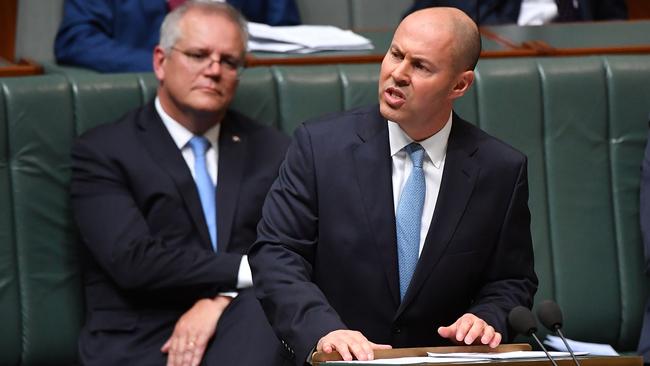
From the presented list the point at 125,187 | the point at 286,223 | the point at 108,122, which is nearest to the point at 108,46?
the point at 108,122

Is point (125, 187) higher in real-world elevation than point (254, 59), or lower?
lower

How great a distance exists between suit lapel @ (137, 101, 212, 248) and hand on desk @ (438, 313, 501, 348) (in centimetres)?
95

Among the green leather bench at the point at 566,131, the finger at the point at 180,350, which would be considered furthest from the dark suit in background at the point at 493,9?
the finger at the point at 180,350

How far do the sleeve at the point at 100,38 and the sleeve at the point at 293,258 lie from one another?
102 cm

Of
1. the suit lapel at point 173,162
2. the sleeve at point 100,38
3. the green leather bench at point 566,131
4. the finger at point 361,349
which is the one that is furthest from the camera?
the sleeve at point 100,38

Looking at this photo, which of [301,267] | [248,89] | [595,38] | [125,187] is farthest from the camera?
[595,38]

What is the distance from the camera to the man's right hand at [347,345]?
2.32m

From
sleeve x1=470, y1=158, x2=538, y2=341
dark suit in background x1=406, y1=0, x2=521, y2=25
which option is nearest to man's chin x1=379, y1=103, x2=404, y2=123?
sleeve x1=470, y1=158, x2=538, y2=341

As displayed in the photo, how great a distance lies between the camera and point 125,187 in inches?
128

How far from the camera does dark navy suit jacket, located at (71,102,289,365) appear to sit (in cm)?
319

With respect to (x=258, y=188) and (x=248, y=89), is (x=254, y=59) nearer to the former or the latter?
(x=248, y=89)

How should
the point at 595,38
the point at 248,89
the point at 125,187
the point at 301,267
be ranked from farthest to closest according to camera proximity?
the point at 595,38
the point at 248,89
the point at 125,187
the point at 301,267

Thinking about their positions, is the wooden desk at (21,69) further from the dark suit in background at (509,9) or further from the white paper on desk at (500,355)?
the white paper on desk at (500,355)

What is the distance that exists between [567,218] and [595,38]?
2.21 ft
